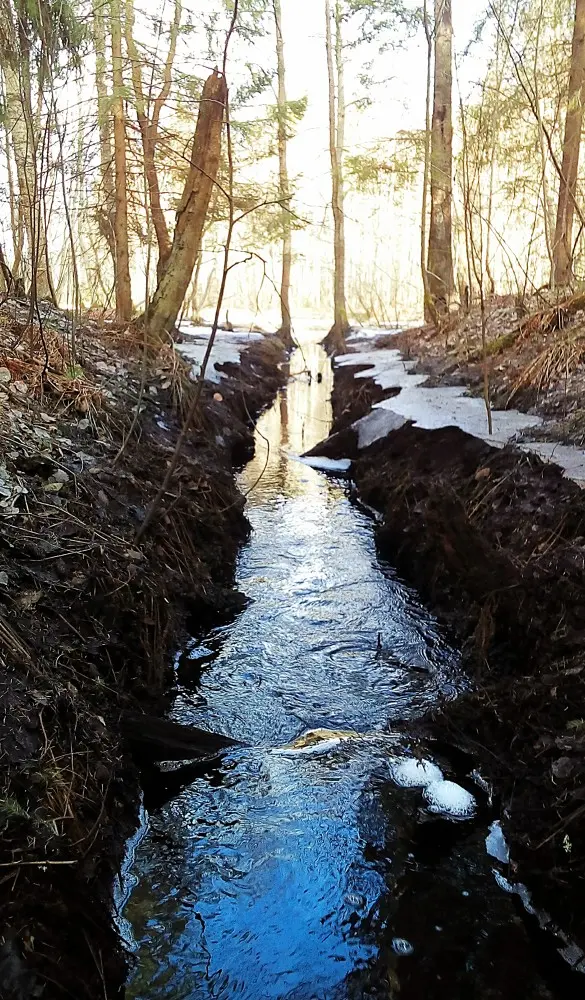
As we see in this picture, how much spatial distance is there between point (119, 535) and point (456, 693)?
201 centimetres

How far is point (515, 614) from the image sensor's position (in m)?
3.35

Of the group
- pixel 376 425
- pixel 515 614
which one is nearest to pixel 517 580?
pixel 515 614

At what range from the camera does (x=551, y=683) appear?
259 cm

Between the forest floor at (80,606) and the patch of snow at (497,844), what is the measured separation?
4.53ft

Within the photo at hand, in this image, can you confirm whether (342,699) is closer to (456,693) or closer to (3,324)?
(456,693)

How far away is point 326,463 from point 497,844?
5740 mm

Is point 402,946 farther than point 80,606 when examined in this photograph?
No

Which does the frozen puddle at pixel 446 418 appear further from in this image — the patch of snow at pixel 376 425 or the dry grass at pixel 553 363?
the dry grass at pixel 553 363

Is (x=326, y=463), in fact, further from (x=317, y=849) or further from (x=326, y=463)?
(x=317, y=849)

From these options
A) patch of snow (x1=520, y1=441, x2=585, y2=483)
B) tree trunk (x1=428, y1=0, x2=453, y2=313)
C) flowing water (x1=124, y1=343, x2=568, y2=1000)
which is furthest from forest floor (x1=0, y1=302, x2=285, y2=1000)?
tree trunk (x1=428, y1=0, x2=453, y2=313)

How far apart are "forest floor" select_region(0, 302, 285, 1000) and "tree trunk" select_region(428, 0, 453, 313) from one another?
293 inches

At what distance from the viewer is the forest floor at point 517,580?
2.23m

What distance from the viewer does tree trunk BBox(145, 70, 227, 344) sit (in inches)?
260

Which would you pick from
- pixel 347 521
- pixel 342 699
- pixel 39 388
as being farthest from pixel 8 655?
pixel 347 521
